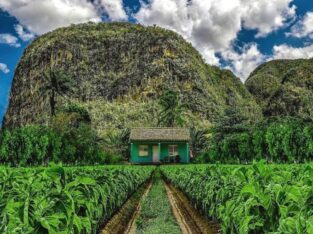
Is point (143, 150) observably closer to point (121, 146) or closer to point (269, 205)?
point (121, 146)

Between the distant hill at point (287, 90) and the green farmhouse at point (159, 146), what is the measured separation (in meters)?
16.6

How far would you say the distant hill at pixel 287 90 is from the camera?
86312mm

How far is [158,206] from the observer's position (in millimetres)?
13484

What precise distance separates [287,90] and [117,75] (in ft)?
127

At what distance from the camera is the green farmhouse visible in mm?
50844

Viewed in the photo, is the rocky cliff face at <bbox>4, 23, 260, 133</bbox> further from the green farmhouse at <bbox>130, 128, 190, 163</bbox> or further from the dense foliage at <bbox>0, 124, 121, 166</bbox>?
the dense foliage at <bbox>0, 124, 121, 166</bbox>

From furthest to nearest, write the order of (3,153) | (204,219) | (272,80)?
1. (272,80)
2. (3,153)
3. (204,219)

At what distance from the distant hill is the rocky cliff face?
274 inches

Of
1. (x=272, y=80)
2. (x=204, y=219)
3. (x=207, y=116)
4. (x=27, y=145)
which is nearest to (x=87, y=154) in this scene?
(x=27, y=145)

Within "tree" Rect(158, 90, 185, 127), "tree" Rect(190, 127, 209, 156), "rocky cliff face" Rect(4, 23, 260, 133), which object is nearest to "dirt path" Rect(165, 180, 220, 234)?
"tree" Rect(190, 127, 209, 156)

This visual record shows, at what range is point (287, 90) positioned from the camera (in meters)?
93.1

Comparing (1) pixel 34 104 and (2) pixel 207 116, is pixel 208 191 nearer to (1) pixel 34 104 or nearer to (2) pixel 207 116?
(2) pixel 207 116

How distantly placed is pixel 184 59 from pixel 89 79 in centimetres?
2203

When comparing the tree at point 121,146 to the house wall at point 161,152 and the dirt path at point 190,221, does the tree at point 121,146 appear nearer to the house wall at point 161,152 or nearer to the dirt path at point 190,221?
the house wall at point 161,152
